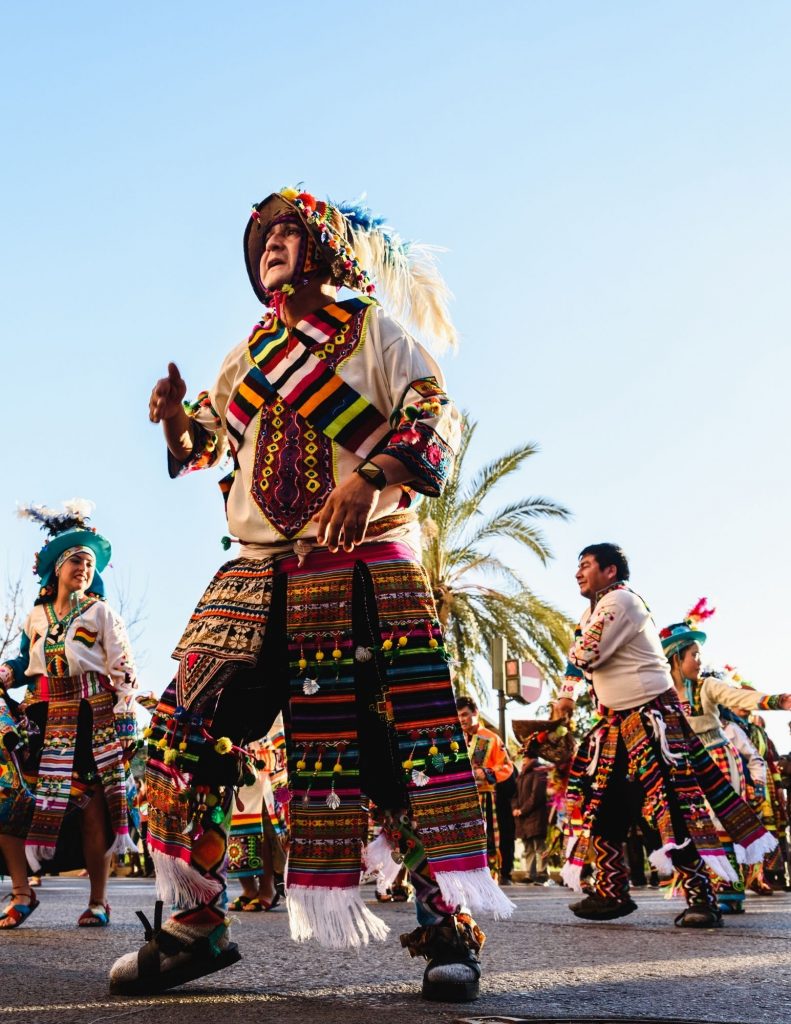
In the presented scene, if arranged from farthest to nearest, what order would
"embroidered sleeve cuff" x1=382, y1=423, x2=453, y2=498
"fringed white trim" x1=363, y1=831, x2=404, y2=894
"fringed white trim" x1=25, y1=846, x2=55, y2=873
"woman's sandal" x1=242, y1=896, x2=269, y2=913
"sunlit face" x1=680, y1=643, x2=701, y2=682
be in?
"sunlit face" x1=680, y1=643, x2=701, y2=682
"woman's sandal" x1=242, y1=896, x2=269, y2=913
"fringed white trim" x1=25, y1=846, x2=55, y2=873
"fringed white trim" x1=363, y1=831, x2=404, y2=894
"embroidered sleeve cuff" x1=382, y1=423, x2=453, y2=498

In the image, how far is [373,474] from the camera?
3352 millimetres

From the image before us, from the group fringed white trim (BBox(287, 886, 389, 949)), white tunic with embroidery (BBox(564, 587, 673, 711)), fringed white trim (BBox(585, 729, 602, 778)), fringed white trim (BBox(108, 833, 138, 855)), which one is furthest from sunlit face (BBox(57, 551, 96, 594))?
fringed white trim (BBox(287, 886, 389, 949))

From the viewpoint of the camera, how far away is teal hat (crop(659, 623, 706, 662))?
29.1 ft

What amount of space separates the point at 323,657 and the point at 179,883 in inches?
28.6

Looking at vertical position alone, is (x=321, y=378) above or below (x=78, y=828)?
above

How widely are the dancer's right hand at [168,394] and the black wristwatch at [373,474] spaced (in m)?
0.77

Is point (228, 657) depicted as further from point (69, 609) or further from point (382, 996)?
point (69, 609)

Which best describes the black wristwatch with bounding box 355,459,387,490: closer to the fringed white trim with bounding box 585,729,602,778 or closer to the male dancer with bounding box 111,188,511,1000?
the male dancer with bounding box 111,188,511,1000

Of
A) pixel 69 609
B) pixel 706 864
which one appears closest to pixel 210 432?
pixel 69 609

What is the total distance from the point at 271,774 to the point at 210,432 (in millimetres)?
5262

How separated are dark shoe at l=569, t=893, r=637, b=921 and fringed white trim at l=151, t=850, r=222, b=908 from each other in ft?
11.6

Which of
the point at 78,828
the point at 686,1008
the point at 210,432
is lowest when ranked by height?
the point at 686,1008

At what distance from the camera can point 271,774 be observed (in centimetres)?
882

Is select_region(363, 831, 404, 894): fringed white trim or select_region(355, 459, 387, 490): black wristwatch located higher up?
select_region(355, 459, 387, 490): black wristwatch
